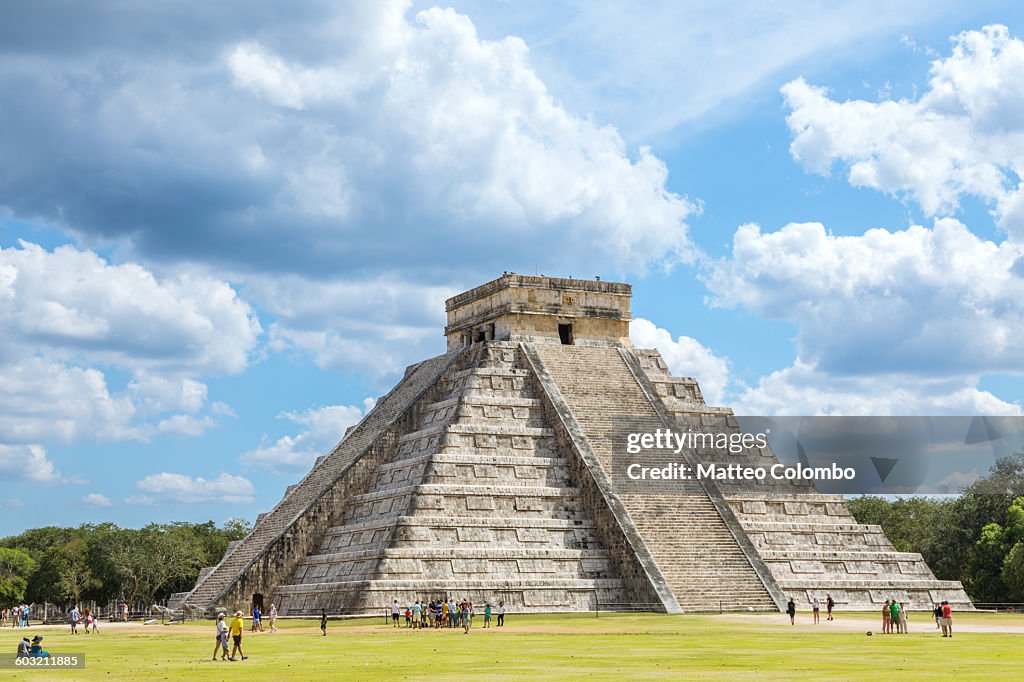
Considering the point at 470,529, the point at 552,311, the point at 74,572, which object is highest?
the point at 552,311

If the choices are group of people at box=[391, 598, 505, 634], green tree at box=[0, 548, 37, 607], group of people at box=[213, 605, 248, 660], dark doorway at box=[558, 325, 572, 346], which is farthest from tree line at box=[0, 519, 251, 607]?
group of people at box=[213, 605, 248, 660]

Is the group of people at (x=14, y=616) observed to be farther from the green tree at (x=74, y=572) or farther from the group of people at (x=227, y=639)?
the group of people at (x=227, y=639)

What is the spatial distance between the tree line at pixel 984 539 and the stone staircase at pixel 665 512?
13988 millimetres

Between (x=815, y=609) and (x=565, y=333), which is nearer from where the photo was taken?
(x=815, y=609)

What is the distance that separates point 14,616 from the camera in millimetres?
67750

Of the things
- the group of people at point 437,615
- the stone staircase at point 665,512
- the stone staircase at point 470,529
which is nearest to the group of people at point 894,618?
the stone staircase at point 665,512

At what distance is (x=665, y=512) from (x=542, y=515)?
3718 mm

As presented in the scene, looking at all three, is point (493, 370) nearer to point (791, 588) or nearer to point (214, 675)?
point (791, 588)

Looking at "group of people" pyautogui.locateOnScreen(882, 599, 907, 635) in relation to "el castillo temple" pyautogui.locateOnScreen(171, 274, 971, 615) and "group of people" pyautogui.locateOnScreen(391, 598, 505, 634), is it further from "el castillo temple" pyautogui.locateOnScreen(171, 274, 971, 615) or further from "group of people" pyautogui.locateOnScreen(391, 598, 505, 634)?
"group of people" pyautogui.locateOnScreen(391, 598, 505, 634)

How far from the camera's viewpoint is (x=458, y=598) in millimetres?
35188

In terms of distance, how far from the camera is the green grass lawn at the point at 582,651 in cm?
1964

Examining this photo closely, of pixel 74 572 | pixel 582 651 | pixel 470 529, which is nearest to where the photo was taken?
pixel 582 651

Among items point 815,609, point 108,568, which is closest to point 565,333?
point 815,609

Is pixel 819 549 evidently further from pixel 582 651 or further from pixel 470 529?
pixel 582 651
